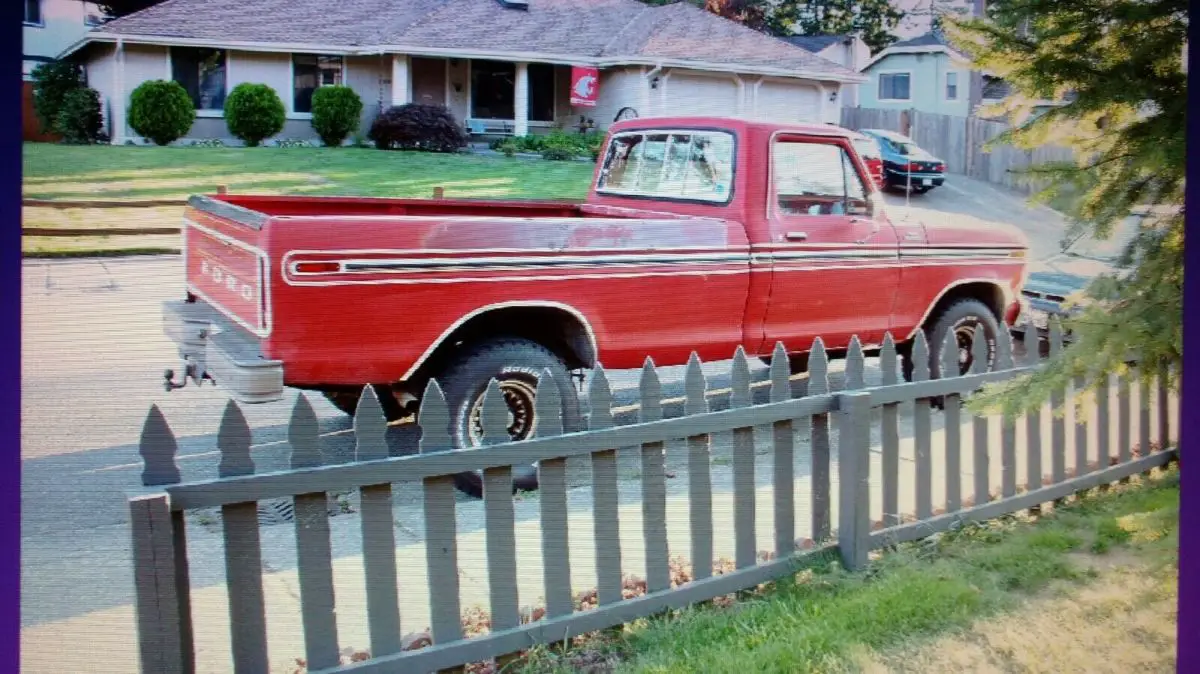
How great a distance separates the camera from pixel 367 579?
112 inches

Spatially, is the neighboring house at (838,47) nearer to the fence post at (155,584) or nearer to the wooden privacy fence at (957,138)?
the wooden privacy fence at (957,138)

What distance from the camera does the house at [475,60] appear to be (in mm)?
3750

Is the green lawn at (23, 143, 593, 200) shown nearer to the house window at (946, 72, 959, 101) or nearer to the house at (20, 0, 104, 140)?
the house at (20, 0, 104, 140)

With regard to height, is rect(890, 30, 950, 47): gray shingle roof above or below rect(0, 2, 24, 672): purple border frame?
above

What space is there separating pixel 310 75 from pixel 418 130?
22.6 inches

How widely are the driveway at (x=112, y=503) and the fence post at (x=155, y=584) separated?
0.42m

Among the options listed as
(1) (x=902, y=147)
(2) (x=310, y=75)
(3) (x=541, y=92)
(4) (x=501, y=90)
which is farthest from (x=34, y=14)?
(1) (x=902, y=147)

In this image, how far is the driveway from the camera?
9.92 feet

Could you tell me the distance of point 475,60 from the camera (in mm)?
4637

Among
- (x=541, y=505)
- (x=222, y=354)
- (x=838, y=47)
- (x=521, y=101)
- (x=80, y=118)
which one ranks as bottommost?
(x=541, y=505)

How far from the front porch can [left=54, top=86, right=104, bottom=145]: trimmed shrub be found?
1.13m

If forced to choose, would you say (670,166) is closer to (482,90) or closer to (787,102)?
(787,102)

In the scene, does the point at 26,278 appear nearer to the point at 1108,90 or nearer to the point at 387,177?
the point at 387,177

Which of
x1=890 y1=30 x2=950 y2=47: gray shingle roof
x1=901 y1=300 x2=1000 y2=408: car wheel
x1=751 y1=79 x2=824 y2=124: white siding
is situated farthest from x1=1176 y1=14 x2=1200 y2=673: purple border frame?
x1=901 y1=300 x2=1000 y2=408: car wheel
